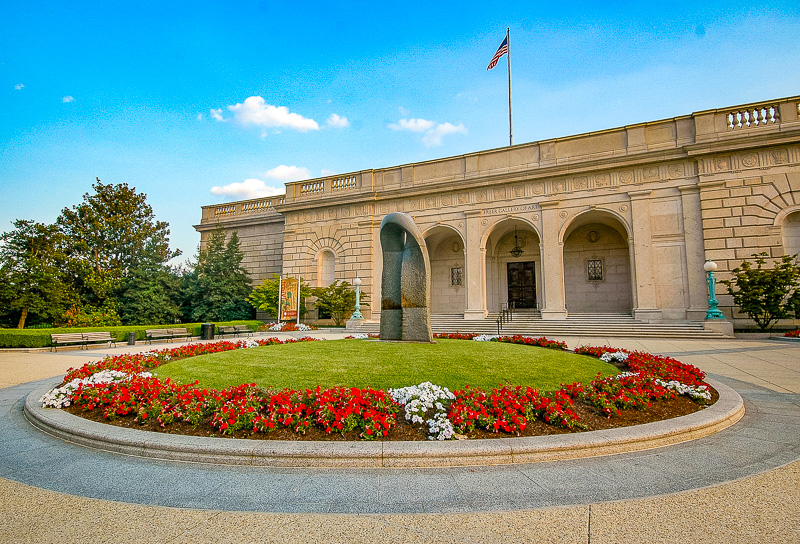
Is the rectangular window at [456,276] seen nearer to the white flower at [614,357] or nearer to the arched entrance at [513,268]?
the arched entrance at [513,268]

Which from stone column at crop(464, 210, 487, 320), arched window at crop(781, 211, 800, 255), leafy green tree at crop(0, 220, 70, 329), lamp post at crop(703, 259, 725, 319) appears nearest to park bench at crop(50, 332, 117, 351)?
leafy green tree at crop(0, 220, 70, 329)

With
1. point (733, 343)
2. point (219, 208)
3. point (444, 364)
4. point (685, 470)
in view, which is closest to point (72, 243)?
point (219, 208)

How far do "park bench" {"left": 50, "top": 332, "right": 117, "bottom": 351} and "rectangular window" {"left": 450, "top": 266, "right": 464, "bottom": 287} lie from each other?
57.9ft

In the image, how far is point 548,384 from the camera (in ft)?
20.2

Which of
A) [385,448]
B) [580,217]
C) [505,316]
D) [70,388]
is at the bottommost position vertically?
[385,448]

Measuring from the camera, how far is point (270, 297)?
2470 cm

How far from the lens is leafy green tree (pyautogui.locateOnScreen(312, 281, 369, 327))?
23.0m

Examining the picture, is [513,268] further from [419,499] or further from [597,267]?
[419,499]

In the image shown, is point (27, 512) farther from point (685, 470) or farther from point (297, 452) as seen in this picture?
point (685, 470)

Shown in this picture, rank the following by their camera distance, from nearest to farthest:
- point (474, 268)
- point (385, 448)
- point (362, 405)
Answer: point (385, 448), point (362, 405), point (474, 268)

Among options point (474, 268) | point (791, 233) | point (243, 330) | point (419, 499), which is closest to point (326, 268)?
point (243, 330)

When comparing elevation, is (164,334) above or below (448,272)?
below

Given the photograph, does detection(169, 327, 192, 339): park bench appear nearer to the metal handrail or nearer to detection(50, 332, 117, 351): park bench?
detection(50, 332, 117, 351): park bench

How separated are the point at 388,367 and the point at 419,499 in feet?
12.0
